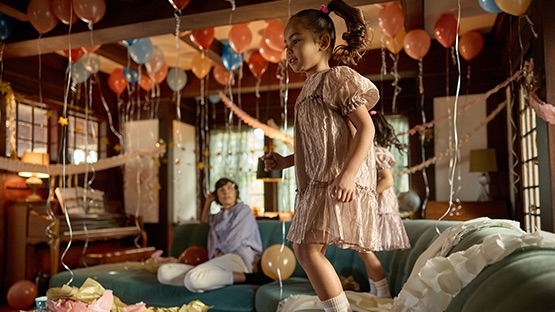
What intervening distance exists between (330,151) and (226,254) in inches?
75.8

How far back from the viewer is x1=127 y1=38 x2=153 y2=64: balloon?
4555 millimetres

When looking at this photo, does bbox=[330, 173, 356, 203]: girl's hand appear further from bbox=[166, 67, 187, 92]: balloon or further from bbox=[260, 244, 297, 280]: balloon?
bbox=[166, 67, 187, 92]: balloon

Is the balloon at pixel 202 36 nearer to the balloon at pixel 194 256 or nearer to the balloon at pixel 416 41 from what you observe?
the balloon at pixel 416 41

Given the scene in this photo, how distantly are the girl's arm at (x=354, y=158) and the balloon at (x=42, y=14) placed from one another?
3.05 m

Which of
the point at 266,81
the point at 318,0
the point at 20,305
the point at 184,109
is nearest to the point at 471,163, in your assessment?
the point at 266,81

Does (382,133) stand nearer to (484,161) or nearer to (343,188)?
(343,188)

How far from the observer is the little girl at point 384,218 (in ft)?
7.44

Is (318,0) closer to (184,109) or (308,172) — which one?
(308,172)

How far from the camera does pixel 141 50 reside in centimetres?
Result: 459

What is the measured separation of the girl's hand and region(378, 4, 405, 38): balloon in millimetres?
2948

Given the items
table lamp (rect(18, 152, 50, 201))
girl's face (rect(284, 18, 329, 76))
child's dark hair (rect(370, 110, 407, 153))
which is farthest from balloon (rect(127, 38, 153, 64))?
girl's face (rect(284, 18, 329, 76))

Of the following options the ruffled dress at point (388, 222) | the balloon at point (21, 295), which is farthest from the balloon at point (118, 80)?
the ruffled dress at point (388, 222)

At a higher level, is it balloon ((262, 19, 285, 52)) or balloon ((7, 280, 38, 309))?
balloon ((262, 19, 285, 52))

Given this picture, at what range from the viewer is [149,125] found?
6.96 m
